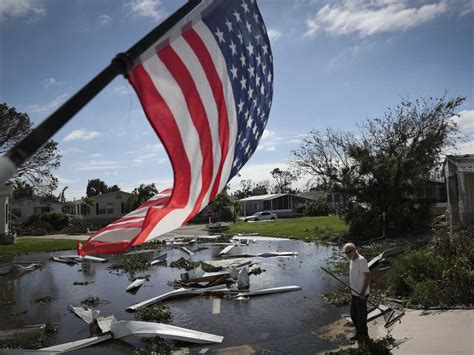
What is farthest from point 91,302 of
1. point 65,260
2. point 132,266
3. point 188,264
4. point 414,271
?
point 65,260

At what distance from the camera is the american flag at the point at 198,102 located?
404 centimetres

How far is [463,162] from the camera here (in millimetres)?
23500

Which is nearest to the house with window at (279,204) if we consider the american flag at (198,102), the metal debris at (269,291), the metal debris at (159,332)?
the metal debris at (269,291)

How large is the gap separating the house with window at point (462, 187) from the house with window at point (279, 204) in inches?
1817

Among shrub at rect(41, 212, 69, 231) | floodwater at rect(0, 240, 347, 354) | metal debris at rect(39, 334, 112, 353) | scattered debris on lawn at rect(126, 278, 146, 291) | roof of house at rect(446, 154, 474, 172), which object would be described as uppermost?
roof of house at rect(446, 154, 474, 172)

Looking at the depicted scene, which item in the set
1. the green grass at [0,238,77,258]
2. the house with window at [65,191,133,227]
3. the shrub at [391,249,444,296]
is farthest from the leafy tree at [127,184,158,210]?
the shrub at [391,249,444,296]

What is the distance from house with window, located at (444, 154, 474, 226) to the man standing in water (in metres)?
14.8

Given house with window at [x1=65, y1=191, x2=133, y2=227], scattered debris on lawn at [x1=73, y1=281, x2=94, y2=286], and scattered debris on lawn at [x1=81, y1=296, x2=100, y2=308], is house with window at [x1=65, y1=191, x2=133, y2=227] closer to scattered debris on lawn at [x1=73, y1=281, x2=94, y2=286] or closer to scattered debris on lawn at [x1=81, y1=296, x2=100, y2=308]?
scattered debris on lawn at [x1=73, y1=281, x2=94, y2=286]

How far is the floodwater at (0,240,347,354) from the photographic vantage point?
9.05 metres

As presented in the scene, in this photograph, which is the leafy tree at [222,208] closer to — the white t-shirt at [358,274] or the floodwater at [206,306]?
the floodwater at [206,306]

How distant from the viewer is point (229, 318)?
10914mm

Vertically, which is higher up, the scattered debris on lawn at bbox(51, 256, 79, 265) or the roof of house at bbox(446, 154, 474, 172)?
the roof of house at bbox(446, 154, 474, 172)

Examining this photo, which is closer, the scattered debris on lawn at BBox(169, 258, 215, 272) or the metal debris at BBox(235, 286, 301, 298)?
the metal debris at BBox(235, 286, 301, 298)

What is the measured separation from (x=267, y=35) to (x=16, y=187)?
38.1 meters
